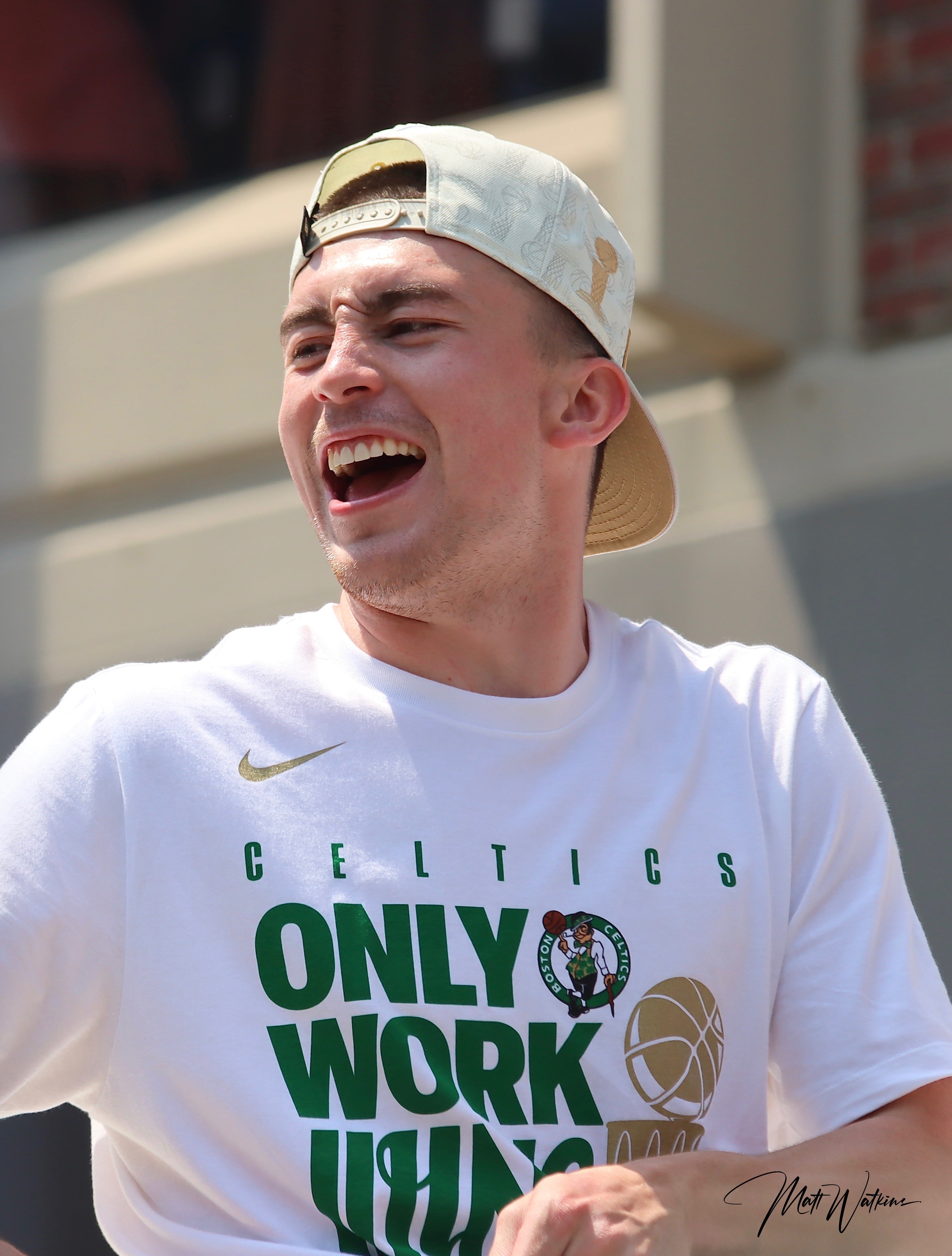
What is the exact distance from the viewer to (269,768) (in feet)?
6.74

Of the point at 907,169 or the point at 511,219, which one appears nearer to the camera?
the point at 511,219

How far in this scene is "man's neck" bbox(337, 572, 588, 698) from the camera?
2.20 m

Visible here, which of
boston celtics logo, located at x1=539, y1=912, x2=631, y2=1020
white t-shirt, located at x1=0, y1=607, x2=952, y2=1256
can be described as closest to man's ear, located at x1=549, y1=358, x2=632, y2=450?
white t-shirt, located at x1=0, y1=607, x2=952, y2=1256

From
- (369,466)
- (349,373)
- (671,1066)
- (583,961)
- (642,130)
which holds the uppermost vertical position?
(642,130)

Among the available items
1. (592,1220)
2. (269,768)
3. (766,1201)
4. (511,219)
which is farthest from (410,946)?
(511,219)

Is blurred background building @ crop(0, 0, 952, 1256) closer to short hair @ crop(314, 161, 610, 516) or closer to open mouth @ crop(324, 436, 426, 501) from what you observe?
short hair @ crop(314, 161, 610, 516)

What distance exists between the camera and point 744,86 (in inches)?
170

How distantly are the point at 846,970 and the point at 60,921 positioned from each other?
0.96 meters

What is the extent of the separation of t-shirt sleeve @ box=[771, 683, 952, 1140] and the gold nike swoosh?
0.63 meters

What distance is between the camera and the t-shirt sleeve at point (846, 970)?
2.06 m

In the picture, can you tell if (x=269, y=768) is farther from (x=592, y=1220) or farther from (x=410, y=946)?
(x=592, y=1220)

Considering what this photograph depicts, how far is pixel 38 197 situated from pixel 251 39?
91 cm

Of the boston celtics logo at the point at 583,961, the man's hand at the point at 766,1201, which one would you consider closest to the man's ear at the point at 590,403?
the boston celtics logo at the point at 583,961
